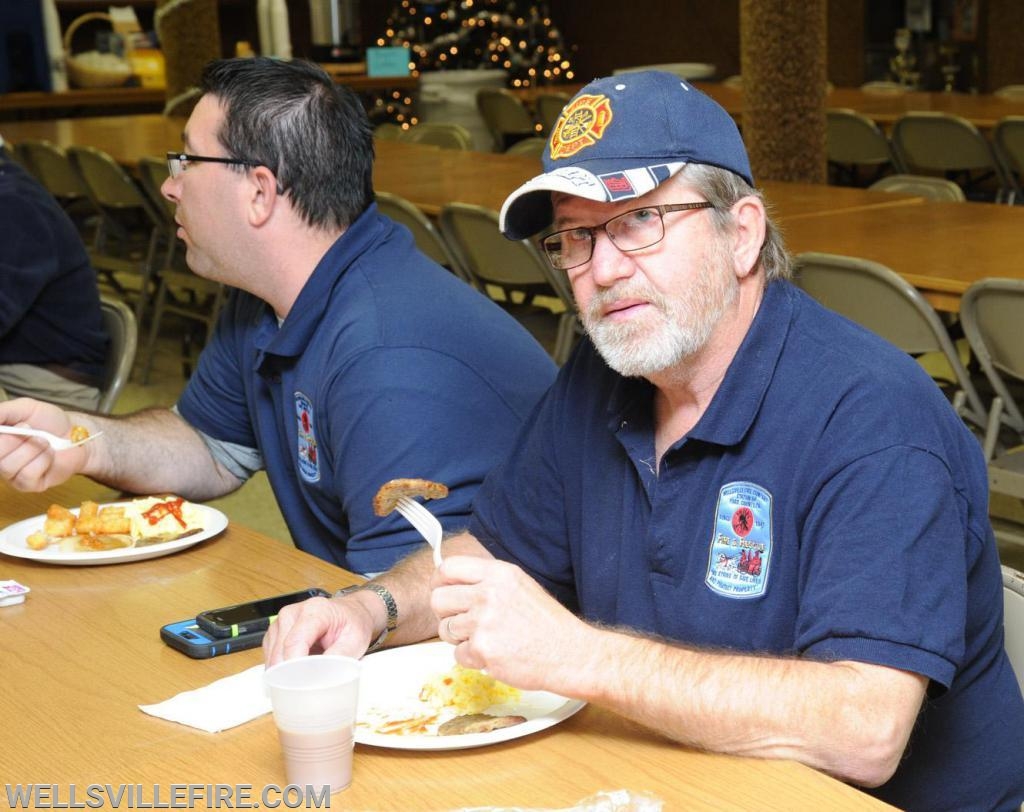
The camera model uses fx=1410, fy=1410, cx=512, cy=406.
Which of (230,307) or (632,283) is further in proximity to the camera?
(230,307)

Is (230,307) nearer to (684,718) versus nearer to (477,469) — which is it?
(477,469)

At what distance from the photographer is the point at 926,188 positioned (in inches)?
189

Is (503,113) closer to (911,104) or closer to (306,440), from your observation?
(911,104)

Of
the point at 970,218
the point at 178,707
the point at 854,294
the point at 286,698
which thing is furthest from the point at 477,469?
the point at 970,218

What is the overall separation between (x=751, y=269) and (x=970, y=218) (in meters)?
2.82

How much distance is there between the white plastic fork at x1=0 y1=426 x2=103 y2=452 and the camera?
2021 mm

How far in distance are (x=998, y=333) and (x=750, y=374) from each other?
1.78m

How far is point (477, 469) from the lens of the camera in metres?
1.95

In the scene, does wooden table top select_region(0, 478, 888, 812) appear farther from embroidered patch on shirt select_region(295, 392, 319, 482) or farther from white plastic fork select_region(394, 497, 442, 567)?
embroidered patch on shirt select_region(295, 392, 319, 482)

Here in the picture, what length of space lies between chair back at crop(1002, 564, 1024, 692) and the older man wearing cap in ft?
0.12

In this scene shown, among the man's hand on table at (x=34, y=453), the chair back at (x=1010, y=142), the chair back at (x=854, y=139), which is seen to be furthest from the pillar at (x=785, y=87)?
the man's hand on table at (x=34, y=453)

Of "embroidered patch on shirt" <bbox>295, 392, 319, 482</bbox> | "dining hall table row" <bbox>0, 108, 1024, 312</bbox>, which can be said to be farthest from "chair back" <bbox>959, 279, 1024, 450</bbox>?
"embroidered patch on shirt" <bbox>295, 392, 319, 482</bbox>

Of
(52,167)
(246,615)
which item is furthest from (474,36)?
(246,615)

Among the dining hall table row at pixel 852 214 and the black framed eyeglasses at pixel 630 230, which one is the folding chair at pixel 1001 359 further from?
the black framed eyeglasses at pixel 630 230
